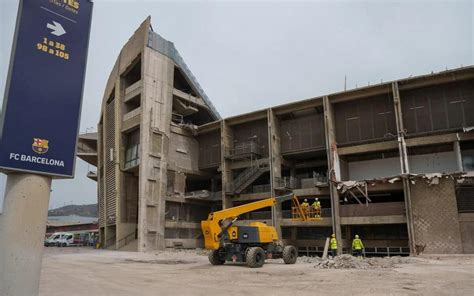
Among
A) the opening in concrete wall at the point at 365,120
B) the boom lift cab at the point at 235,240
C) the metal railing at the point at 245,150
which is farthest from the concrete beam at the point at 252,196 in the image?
the boom lift cab at the point at 235,240

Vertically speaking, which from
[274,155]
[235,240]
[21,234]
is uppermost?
[274,155]

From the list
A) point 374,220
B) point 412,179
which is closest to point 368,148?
point 412,179

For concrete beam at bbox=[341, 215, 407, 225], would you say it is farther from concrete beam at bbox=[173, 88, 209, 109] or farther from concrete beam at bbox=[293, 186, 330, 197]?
concrete beam at bbox=[173, 88, 209, 109]

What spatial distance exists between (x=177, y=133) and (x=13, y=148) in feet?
132

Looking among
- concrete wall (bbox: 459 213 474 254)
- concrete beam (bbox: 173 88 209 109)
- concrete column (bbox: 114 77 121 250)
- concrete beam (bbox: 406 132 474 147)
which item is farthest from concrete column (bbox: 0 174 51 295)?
concrete beam (bbox: 173 88 209 109)

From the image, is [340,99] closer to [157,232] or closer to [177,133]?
[177,133]

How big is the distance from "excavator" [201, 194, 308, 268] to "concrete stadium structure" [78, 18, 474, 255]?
12966 mm

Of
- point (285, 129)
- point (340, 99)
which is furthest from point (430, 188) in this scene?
point (285, 129)

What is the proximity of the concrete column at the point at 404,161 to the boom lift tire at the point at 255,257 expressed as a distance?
15.0 m

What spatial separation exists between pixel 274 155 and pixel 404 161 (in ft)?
40.5

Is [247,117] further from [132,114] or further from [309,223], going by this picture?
[309,223]

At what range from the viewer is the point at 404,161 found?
30.7 metres

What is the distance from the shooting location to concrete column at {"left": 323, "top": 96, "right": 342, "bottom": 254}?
32.6 metres

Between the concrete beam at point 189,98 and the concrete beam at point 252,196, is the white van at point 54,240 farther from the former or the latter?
the concrete beam at point 252,196
